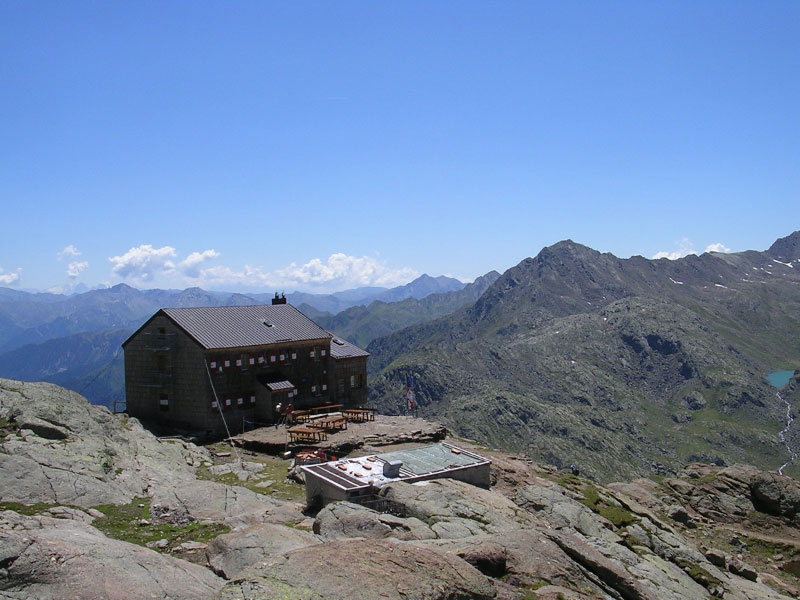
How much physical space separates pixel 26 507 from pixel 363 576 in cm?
1530

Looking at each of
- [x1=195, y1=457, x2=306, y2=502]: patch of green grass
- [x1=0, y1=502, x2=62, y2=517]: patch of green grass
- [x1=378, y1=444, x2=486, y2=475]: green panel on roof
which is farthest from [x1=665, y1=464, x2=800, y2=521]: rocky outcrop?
[x1=0, y1=502, x2=62, y2=517]: patch of green grass

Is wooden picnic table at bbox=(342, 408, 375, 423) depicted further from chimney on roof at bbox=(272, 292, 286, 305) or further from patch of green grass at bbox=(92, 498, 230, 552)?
patch of green grass at bbox=(92, 498, 230, 552)

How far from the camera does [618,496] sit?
46594 mm

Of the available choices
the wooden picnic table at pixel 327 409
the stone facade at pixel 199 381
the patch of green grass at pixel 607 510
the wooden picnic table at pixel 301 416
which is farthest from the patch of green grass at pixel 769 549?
the stone facade at pixel 199 381

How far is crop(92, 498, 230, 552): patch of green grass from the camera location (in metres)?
22.9

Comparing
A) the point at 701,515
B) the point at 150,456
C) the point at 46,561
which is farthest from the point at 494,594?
the point at 701,515

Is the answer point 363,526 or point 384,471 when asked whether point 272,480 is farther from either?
point 363,526

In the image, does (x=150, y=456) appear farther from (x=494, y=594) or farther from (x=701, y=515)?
(x=701, y=515)

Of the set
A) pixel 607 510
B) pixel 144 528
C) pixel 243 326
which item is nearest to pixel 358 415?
pixel 243 326

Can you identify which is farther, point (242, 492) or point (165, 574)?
point (242, 492)

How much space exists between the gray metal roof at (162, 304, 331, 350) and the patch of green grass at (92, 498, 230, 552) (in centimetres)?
2408

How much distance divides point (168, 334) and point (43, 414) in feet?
56.1

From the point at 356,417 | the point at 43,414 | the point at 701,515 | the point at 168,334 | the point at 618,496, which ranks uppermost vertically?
the point at 168,334

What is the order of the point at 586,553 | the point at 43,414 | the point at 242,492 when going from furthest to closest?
1. the point at 43,414
2. the point at 242,492
3. the point at 586,553
